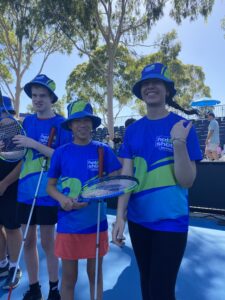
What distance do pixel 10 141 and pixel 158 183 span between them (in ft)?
5.00

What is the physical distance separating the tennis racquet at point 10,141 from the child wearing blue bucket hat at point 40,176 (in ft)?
0.31

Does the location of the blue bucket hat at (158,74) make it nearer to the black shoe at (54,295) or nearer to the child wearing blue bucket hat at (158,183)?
the child wearing blue bucket hat at (158,183)

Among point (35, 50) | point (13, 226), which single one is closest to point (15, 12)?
point (35, 50)

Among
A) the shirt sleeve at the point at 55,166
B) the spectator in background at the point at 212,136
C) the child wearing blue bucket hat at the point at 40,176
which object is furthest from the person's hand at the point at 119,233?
the spectator in background at the point at 212,136

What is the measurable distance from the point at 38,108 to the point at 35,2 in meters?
14.8

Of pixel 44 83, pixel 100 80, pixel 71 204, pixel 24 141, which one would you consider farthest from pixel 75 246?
pixel 100 80

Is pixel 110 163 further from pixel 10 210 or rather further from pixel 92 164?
pixel 10 210

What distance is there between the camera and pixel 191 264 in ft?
13.1

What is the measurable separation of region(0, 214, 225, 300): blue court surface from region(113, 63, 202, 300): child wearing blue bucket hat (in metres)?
1.30

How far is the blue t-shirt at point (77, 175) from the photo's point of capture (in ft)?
7.97

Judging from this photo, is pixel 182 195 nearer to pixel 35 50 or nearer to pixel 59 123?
pixel 59 123

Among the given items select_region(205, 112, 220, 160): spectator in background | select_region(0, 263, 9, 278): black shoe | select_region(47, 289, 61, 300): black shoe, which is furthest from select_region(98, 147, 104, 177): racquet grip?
select_region(205, 112, 220, 160): spectator in background

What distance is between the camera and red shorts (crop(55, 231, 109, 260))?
7.89ft

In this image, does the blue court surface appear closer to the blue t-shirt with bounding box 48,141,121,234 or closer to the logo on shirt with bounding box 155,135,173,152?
the blue t-shirt with bounding box 48,141,121,234
